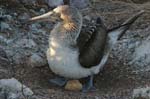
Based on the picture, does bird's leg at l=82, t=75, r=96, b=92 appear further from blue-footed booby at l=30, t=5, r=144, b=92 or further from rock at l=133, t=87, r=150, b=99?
rock at l=133, t=87, r=150, b=99

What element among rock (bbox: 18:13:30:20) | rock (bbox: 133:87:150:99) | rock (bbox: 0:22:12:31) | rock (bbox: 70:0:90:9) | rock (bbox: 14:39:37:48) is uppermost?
rock (bbox: 70:0:90:9)

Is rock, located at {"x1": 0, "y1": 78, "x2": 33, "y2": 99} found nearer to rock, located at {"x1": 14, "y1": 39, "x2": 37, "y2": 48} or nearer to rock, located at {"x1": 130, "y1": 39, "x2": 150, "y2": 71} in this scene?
rock, located at {"x1": 14, "y1": 39, "x2": 37, "y2": 48}

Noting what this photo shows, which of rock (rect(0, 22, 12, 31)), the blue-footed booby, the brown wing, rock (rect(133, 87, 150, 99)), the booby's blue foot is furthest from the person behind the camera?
rock (rect(0, 22, 12, 31))

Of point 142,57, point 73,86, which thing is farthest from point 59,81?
point 142,57

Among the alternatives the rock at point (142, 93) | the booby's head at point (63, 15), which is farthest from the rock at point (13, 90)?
the rock at point (142, 93)

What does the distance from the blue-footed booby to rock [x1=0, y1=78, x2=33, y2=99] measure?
704 millimetres

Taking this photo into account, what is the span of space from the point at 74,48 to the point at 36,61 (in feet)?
2.82

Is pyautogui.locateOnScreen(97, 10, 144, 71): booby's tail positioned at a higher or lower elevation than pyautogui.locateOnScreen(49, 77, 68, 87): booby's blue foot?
higher

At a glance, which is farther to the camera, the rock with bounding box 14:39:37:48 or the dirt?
the rock with bounding box 14:39:37:48

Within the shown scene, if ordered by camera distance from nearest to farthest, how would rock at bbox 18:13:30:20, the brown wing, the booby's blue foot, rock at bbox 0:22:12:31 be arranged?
the brown wing, the booby's blue foot, rock at bbox 0:22:12:31, rock at bbox 18:13:30:20

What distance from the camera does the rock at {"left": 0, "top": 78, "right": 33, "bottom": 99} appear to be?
8.16 meters

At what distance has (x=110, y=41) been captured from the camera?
9.57 metres

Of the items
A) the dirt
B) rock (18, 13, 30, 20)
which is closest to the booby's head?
the dirt

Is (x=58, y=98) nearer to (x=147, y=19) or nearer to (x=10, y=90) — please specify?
(x=10, y=90)
